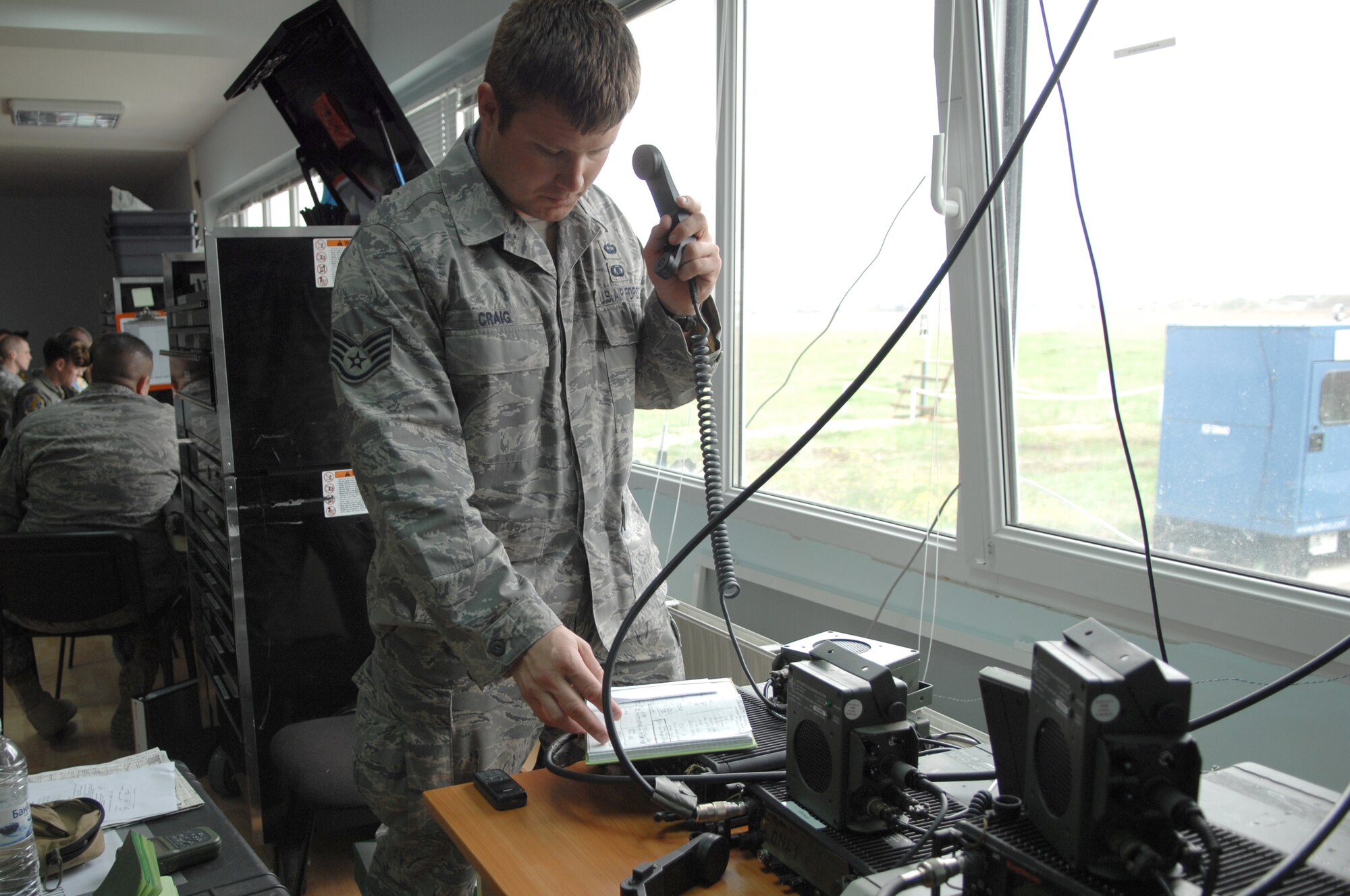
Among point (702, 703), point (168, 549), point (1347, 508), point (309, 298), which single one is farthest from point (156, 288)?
point (1347, 508)

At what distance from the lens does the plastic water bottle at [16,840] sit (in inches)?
36.9

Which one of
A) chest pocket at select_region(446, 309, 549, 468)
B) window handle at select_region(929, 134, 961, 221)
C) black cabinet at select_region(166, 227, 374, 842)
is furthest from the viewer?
black cabinet at select_region(166, 227, 374, 842)

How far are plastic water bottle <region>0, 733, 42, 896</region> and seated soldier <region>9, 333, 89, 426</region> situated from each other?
4.30 meters

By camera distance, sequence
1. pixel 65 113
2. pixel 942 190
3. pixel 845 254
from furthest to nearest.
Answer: pixel 65 113 < pixel 845 254 < pixel 942 190

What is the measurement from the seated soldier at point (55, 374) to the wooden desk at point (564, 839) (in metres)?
4.61

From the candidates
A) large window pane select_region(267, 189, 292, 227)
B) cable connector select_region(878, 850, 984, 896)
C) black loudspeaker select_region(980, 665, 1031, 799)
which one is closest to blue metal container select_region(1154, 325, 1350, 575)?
black loudspeaker select_region(980, 665, 1031, 799)

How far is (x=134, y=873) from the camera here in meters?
0.88

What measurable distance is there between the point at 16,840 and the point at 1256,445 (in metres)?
1.56

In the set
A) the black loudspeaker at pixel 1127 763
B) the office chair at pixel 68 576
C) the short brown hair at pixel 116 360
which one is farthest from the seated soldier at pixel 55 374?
the black loudspeaker at pixel 1127 763

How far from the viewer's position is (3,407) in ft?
17.3

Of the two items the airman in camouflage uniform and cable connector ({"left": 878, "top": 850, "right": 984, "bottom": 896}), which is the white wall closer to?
the airman in camouflage uniform

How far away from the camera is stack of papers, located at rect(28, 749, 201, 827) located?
1.20 meters

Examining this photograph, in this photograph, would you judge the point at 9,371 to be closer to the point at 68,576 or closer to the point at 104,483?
the point at 104,483

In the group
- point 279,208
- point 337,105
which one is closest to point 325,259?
point 337,105
